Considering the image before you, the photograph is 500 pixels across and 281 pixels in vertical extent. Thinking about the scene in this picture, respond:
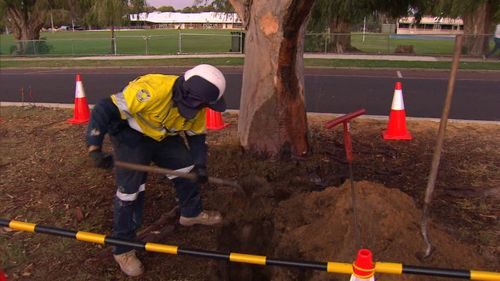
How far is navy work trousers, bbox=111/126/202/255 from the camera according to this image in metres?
3.18

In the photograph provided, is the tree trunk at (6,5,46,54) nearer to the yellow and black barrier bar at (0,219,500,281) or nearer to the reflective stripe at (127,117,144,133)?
the reflective stripe at (127,117,144,133)

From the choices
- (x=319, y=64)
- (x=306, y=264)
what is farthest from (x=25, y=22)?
(x=306, y=264)

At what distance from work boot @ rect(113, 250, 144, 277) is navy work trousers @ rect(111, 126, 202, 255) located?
3 cm

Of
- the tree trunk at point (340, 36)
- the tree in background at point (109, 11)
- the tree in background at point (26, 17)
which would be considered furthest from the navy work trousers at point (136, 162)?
the tree in background at point (26, 17)

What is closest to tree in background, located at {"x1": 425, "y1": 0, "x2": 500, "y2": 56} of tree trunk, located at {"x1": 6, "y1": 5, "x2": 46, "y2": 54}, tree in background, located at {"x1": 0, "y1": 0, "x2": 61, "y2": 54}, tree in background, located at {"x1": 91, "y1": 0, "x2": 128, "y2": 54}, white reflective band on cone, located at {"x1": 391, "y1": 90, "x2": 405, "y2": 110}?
tree in background, located at {"x1": 91, "y1": 0, "x2": 128, "y2": 54}

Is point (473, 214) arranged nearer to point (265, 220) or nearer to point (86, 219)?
point (265, 220)

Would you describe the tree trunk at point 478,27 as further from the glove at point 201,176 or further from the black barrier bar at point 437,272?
the black barrier bar at point 437,272

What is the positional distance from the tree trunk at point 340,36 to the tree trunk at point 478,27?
5.56 m

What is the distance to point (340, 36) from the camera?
910 inches

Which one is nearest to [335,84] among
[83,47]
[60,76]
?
[60,76]

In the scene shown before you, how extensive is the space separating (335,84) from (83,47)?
19429 mm

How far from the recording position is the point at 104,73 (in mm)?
15234

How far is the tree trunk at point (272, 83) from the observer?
441 cm

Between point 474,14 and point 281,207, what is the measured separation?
72.5 feet
